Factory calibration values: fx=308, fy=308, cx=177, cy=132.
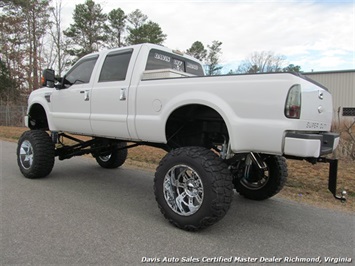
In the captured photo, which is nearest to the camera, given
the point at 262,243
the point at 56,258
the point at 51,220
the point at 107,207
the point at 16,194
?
the point at 56,258

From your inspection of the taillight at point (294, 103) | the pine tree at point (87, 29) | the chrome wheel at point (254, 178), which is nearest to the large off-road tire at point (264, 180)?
the chrome wheel at point (254, 178)

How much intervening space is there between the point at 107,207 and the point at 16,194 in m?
1.61

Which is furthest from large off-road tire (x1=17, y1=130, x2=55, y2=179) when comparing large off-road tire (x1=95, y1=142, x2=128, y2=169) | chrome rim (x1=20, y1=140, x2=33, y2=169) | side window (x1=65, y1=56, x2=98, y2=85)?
large off-road tire (x1=95, y1=142, x2=128, y2=169)

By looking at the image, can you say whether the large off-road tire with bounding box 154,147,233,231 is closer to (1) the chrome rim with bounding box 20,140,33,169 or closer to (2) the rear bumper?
(2) the rear bumper

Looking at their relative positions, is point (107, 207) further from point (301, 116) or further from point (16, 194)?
point (301, 116)

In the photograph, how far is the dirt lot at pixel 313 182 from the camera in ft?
15.9

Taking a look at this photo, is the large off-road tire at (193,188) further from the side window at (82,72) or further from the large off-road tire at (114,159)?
the large off-road tire at (114,159)

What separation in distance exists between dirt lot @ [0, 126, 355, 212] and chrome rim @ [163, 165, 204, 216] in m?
2.16

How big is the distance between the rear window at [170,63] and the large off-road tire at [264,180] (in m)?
2.01

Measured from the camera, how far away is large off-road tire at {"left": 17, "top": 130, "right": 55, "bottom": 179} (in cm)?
560

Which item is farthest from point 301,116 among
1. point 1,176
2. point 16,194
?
point 1,176

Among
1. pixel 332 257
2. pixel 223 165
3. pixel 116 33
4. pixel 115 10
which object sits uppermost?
pixel 115 10

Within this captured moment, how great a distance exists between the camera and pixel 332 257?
3.03 m

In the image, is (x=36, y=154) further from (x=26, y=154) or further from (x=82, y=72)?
(x=82, y=72)
